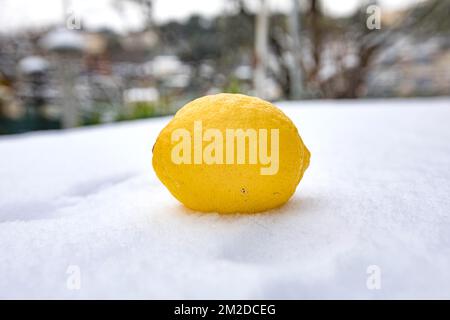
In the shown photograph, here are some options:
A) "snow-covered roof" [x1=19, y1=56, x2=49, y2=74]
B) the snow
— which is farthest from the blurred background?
the snow

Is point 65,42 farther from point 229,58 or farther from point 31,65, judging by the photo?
point 229,58

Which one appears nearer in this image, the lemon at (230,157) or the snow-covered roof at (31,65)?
the lemon at (230,157)

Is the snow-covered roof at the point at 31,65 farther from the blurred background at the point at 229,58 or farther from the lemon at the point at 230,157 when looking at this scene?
the lemon at the point at 230,157

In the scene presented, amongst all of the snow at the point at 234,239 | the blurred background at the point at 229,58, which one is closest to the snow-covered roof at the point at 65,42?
the blurred background at the point at 229,58

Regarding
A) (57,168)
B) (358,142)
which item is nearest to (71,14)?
(57,168)

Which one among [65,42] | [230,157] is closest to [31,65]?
[65,42]

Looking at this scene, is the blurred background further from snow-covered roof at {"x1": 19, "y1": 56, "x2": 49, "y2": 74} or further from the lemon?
the lemon

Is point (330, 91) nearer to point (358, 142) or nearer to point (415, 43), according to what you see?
point (415, 43)
